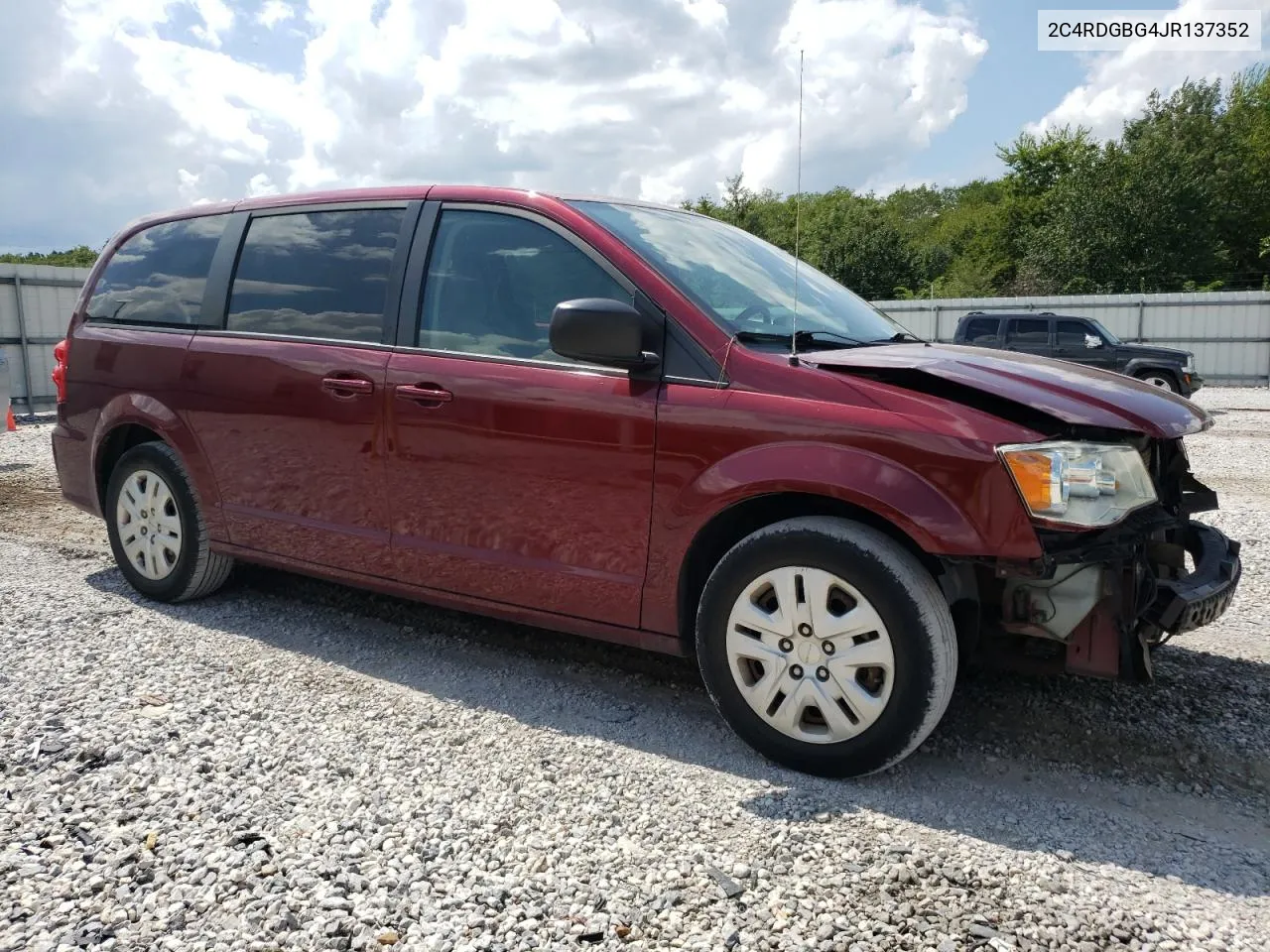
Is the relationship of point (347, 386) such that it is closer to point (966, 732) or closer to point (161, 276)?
point (161, 276)

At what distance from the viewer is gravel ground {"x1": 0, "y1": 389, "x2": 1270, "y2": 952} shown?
7.43 feet

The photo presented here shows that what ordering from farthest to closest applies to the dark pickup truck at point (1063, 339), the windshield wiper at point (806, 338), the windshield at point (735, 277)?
the dark pickup truck at point (1063, 339) → the windshield at point (735, 277) → the windshield wiper at point (806, 338)

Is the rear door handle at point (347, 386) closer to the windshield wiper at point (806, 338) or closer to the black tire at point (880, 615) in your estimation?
the windshield wiper at point (806, 338)

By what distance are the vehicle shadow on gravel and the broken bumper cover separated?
53 cm

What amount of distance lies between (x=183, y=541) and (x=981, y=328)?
51.6 feet

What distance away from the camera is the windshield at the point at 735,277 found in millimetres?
3338

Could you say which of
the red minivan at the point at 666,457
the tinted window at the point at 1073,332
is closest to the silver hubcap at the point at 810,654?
the red minivan at the point at 666,457

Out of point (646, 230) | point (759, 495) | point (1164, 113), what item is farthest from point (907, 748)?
point (1164, 113)

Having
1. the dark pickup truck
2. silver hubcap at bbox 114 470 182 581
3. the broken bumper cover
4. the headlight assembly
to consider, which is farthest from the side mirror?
the dark pickup truck

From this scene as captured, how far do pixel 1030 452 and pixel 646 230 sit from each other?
64.2 inches

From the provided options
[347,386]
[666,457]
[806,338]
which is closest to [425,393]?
[347,386]

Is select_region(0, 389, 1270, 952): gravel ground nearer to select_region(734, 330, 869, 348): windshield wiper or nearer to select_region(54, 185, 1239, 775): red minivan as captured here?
select_region(54, 185, 1239, 775): red minivan

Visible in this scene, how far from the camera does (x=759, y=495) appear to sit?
303 cm

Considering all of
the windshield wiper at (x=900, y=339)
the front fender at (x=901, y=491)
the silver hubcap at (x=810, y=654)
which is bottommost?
the silver hubcap at (x=810, y=654)
